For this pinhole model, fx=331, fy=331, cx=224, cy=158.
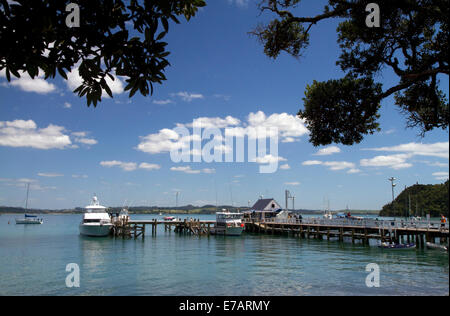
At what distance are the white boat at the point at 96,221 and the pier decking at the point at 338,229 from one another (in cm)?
172

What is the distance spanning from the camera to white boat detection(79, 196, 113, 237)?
59781mm

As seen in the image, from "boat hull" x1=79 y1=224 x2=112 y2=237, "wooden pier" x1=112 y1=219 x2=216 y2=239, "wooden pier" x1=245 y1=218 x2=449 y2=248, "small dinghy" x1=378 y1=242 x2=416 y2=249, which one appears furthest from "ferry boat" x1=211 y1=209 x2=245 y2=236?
"small dinghy" x1=378 y1=242 x2=416 y2=249

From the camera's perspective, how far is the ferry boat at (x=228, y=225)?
6234 centimetres

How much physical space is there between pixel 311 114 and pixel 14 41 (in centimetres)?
1033

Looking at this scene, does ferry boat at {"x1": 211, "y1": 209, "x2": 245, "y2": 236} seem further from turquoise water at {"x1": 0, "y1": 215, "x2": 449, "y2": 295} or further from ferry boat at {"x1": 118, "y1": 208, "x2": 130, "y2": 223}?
turquoise water at {"x1": 0, "y1": 215, "x2": 449, "y2": 295}

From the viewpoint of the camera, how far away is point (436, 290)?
20.1 metres

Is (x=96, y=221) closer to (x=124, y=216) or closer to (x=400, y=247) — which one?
(x=124, y=216)

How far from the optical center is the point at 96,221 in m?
61.7

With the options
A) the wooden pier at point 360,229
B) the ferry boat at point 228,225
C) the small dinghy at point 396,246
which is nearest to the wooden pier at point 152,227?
the ferry boat at point 228,225

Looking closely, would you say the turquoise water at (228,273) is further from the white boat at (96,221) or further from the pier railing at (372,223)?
the white boat at (96,221)

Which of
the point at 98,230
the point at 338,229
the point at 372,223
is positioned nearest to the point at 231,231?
the point at 338,229

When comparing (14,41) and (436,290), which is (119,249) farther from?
(14,41)
